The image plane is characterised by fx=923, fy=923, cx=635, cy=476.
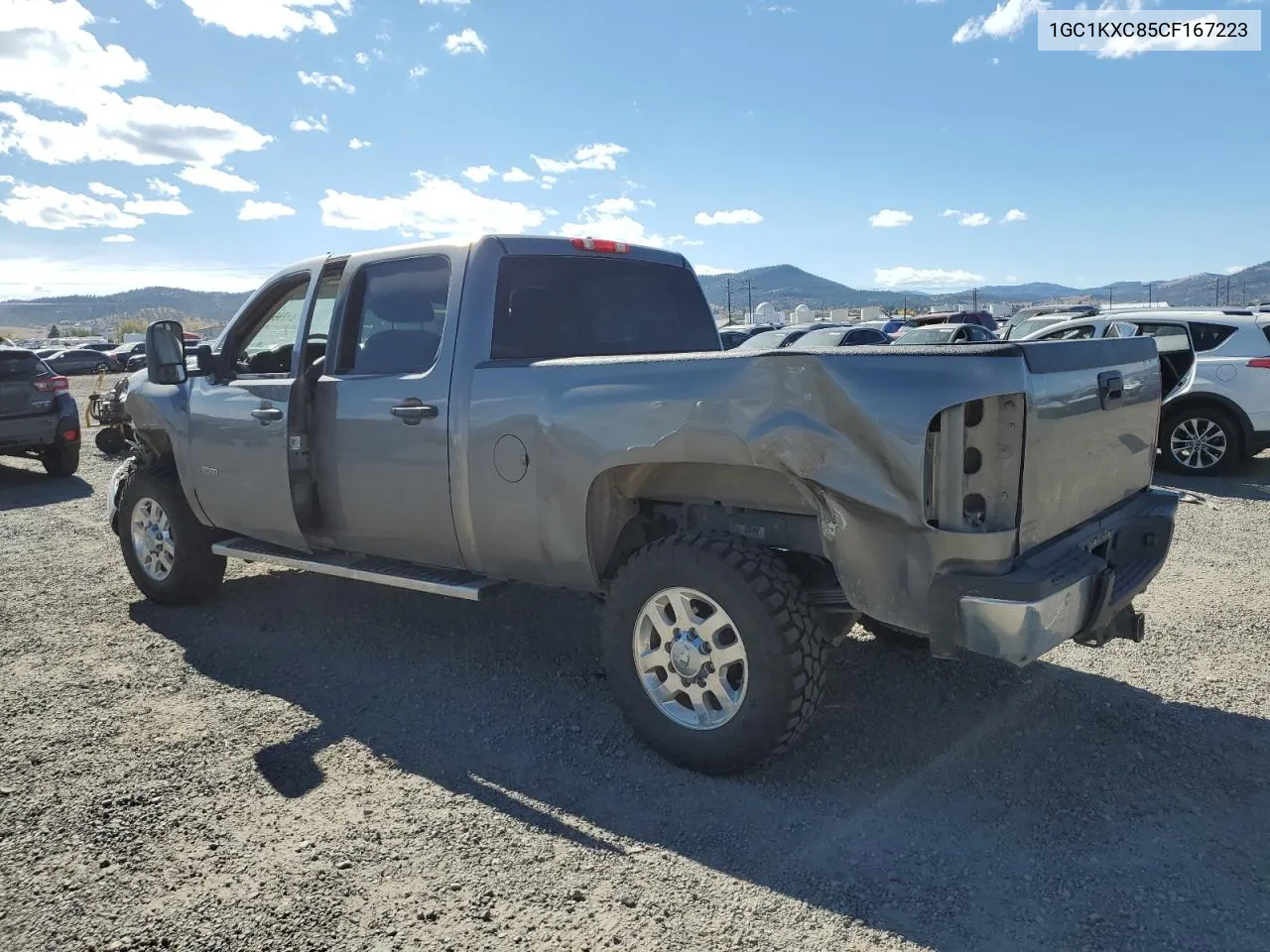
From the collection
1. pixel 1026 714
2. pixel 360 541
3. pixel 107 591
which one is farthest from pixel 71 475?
pixel 1026 714

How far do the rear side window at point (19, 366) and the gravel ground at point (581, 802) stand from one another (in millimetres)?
6971

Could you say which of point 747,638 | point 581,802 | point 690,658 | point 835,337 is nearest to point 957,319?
point 835,337

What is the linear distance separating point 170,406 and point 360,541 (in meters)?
1.80

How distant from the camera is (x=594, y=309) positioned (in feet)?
14.7

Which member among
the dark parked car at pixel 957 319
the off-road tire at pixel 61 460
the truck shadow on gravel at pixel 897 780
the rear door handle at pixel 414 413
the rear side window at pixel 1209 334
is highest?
the rear door handle at pixel 414 413

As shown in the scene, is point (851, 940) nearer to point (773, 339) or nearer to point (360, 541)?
point (360, 541)

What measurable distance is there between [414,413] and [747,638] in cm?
184

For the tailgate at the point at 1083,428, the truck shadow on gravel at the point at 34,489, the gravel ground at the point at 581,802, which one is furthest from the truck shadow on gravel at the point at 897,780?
the truck shadow on gravel at the point at 34,489

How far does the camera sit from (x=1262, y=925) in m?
2.55

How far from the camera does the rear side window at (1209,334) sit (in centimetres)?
942

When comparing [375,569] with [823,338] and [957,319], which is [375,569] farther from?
[957,319]

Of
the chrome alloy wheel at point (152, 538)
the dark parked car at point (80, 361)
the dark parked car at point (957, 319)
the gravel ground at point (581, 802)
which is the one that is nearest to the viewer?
the gravel ground at point (581, 802)

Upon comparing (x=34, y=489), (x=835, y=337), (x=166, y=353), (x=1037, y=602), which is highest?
(x=166, y=353)

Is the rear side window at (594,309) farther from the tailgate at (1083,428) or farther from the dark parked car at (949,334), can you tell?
the dark parked car at (949,334)
